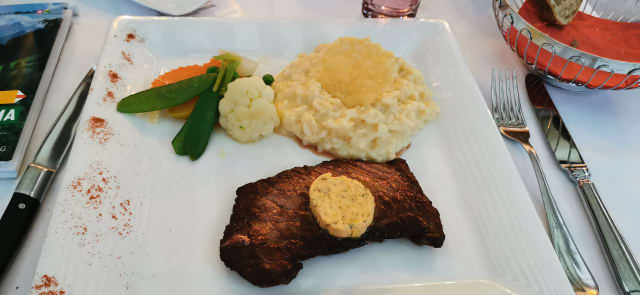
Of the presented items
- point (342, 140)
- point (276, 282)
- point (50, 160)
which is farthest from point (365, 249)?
point (50, 160)

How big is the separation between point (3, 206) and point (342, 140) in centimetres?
193

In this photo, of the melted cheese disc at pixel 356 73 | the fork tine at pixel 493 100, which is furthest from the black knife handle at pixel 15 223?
the fork tine at pixel 493 100

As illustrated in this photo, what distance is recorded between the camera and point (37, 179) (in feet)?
6.96

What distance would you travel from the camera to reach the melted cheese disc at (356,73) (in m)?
2.44

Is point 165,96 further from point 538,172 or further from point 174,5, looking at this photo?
point 538,172

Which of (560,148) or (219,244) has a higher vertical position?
(560,148)

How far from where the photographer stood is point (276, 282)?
5.94 ft

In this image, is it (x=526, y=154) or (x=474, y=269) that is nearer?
(x=474, y=269)

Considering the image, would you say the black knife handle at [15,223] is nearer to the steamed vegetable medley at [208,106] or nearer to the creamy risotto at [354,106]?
the steamed vegetable medley at [208,106]

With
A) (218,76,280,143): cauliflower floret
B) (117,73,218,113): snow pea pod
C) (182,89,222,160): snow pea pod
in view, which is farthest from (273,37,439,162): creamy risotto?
(117,73,218,113): snow pea pod

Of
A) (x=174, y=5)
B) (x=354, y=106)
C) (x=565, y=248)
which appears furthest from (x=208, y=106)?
(x=565, y=248)

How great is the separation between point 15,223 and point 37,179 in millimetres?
273

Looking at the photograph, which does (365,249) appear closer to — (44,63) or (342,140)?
(342,140)

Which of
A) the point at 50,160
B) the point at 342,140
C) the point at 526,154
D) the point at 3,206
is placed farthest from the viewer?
the point at 526,154
